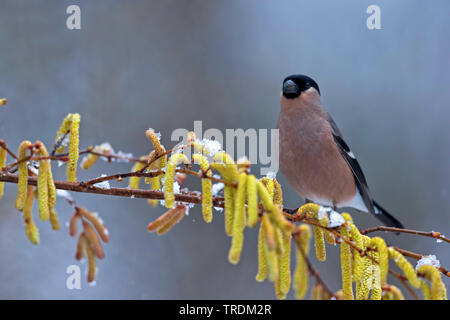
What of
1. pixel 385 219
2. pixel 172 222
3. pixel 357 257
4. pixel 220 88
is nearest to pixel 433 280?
pixel 357 257

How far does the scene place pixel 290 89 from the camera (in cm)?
203

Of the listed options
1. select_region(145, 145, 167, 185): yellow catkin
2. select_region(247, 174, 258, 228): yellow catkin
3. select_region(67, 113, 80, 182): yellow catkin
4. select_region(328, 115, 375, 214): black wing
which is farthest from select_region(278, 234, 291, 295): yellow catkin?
select_region(328, 115, 375, 214): black wing

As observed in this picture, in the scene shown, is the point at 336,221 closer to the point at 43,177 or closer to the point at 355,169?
the point at 43,177

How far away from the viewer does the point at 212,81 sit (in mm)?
3008

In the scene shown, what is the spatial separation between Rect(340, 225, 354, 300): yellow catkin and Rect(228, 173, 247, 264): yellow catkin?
0.77ft

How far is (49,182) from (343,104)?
2.35m

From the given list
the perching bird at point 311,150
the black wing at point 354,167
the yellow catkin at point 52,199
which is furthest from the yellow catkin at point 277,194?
the black wing at point 354,167

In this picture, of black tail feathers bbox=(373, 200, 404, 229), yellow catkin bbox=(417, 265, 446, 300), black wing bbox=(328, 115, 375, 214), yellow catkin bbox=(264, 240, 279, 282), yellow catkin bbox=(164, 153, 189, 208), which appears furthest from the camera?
black tail feathers bbox=(373, 200, 404, 229)

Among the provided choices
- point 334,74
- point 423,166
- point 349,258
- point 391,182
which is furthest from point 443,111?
point 349,258

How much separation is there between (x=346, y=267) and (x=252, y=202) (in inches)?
10.6

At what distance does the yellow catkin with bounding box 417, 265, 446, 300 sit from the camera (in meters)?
0.87

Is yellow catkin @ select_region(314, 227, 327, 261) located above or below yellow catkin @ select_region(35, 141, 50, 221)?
below

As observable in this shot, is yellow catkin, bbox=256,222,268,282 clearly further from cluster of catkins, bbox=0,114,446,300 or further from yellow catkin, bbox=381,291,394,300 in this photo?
yellow catkin, bbox=381,291,394,300

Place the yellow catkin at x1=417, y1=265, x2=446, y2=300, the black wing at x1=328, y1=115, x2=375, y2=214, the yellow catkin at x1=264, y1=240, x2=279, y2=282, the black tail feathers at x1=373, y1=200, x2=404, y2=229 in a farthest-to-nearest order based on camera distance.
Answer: the black tail feathers at x1=373, y1=200, x2=404, y2=229, the black wing at x1=328, y1=115, x2=375, y2=214, the yellow catkin at x1=417, y1=265, x2=446, y2=300, the yellow catkin at x1=264, y1=240, x2=279, y2=282
